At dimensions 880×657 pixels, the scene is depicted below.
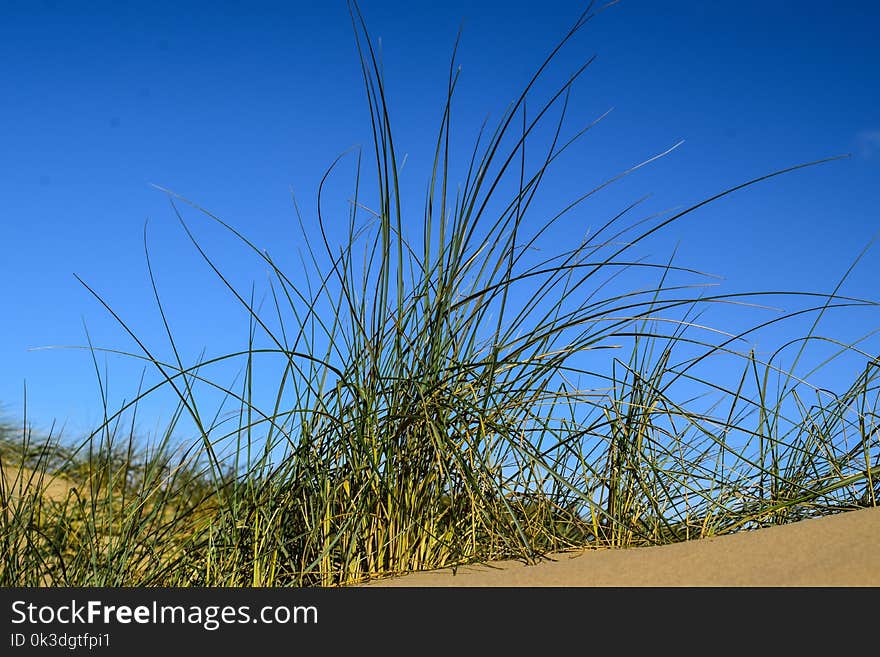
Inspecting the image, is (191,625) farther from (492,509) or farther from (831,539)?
(831,539)

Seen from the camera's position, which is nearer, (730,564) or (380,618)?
(380,618)

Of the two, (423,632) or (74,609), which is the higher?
(74,609)

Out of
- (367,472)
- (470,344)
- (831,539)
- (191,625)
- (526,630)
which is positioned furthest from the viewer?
(470,344)

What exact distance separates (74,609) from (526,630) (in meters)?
0.84

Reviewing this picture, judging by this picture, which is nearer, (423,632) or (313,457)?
(423,632)

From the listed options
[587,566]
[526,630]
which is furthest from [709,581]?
[526,630]

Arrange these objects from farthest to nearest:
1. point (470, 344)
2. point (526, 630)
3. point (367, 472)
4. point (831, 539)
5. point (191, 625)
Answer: point (470, 344), point (367, 472), point (831, 539), point (191, 625), point (526, 630)

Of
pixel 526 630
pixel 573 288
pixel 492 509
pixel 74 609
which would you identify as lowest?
pixel 526 630

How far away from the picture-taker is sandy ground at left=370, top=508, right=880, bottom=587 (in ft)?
4.75

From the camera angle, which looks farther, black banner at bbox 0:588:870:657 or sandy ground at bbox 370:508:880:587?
sandy ground at bbox 370:508:880:587

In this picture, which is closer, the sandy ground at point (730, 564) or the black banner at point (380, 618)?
the black banner at point (380, 618)

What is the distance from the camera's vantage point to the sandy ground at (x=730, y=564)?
1.45m

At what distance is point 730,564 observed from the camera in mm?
1544

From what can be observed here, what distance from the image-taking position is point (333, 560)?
1.75 meters
